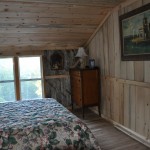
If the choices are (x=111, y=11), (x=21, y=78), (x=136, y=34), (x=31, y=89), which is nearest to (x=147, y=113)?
(x=136, y=34)

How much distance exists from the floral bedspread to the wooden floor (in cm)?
89

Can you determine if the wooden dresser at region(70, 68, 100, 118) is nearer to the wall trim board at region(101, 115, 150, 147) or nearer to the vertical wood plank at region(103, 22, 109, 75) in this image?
the vertical wood plank at region(103, 22, 109, 75)

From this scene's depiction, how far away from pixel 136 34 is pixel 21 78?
280 centimetres

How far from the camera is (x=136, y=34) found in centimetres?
293

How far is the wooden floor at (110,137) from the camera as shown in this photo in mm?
2841

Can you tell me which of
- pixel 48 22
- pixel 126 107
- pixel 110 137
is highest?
pixel 48 22

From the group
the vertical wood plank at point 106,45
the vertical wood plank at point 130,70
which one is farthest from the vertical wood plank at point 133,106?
the vertical wood plank at point 106,45

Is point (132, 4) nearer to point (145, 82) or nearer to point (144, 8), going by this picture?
point (144, 8)

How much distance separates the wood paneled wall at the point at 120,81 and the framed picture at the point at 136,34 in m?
0.10

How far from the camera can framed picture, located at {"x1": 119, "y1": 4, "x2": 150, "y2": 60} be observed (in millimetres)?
2730

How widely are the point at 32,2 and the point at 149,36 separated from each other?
6.04ft

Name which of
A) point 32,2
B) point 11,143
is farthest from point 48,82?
point 11,143

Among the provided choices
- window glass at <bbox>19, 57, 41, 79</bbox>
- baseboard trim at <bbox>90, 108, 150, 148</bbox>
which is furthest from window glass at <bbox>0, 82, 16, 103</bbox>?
baseboard trim at <bbox>90, 108, 150, 148</bbox>

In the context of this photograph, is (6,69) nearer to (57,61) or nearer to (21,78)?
(21,78)
